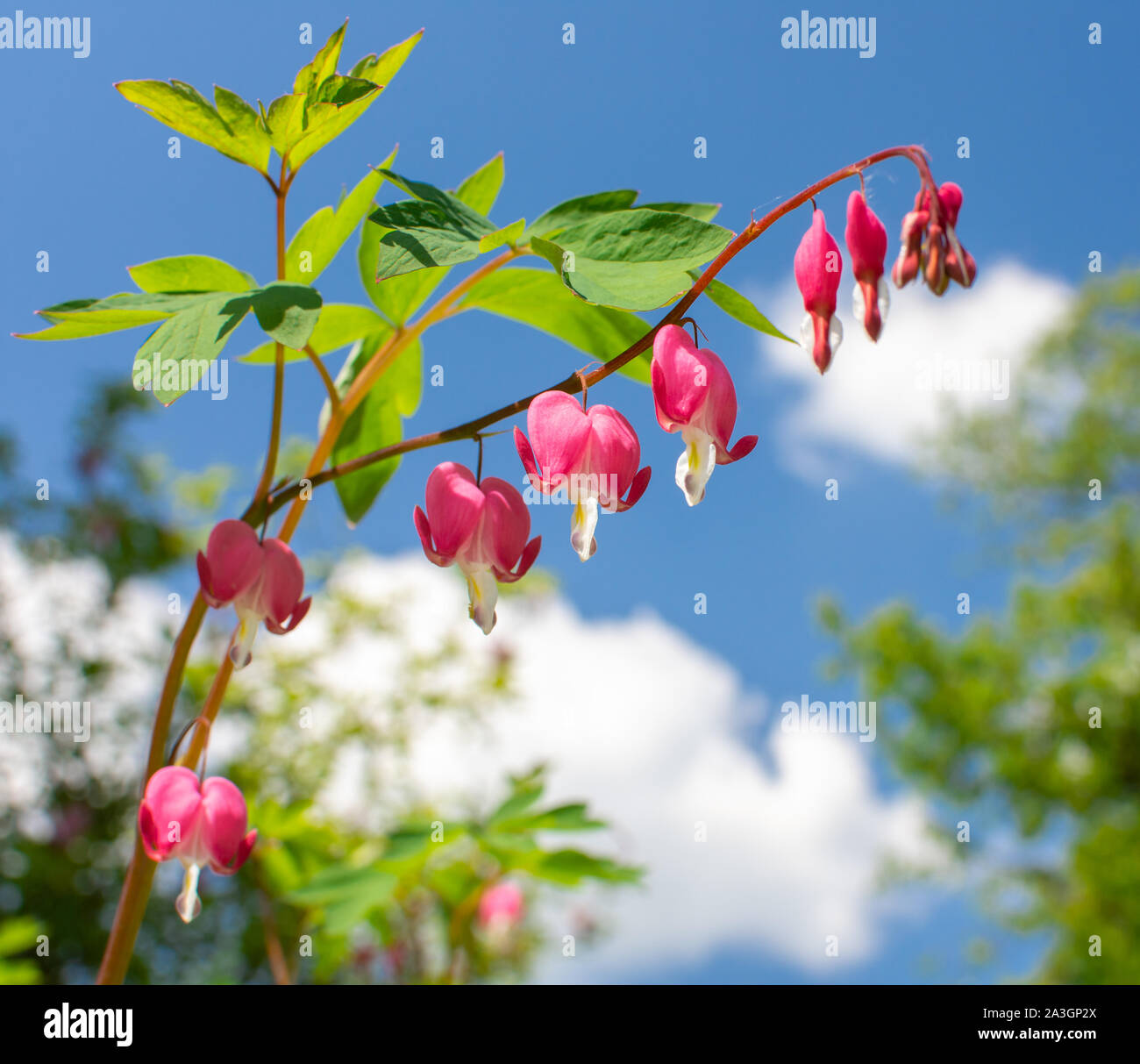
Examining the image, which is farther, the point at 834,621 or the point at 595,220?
the point at 834,621

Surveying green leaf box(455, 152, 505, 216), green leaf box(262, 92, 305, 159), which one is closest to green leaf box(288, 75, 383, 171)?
green leaf box(262, 92, 305, 159)

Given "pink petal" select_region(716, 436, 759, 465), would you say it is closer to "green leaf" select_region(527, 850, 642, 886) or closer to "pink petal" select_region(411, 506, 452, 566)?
"pink petal" select_region(411, 506, 452, 566)

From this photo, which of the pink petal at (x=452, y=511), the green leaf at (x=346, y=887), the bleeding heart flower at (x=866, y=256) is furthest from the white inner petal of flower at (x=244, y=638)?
the green leaf at (x=346, y=887)

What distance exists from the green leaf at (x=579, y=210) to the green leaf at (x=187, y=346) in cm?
33

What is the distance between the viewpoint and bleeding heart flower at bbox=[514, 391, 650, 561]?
34.7 inches

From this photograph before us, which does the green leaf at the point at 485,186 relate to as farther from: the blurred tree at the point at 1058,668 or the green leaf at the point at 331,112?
the blurred tree at the point at 1058,668

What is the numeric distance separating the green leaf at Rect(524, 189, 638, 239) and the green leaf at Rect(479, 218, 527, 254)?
0.23 ft

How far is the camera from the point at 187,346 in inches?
35.6

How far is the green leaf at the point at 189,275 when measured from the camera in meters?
1.09

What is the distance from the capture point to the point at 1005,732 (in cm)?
1059

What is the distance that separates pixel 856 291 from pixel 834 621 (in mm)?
10847

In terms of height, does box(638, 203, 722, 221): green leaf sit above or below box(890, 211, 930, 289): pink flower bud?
above
